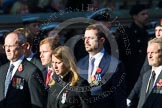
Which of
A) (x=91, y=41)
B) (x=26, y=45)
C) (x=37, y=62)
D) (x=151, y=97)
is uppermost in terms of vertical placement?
(x=26, y=45)

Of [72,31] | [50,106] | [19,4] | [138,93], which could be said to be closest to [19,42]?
[50,106]

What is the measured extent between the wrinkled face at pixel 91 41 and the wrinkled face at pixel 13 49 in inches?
39.5

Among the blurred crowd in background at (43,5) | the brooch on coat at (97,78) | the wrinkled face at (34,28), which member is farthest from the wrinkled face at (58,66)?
the blurred crowd in background at (43,5)

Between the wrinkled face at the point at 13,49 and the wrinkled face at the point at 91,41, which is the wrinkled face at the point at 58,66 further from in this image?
the wrinkled face at the point at 91,41

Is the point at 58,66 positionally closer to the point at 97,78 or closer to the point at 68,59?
the point at 68,59

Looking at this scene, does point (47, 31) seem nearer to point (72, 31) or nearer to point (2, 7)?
point (72, 31)

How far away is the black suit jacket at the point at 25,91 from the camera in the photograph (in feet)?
28.5

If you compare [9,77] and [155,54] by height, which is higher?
[155,54]

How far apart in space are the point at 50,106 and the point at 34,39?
276 cm

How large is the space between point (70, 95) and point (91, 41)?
1355 millimetres

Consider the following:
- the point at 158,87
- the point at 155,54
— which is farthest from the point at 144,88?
the point at 155,54

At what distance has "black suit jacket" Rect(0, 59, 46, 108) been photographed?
8.68 meters

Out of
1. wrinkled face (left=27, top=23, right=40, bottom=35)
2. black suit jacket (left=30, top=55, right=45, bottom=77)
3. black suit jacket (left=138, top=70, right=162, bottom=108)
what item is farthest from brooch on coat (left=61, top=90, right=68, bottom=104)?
wrinkled face (left=27, top=23, right=40, bottom=35)

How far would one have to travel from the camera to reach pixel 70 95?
27.7ft
